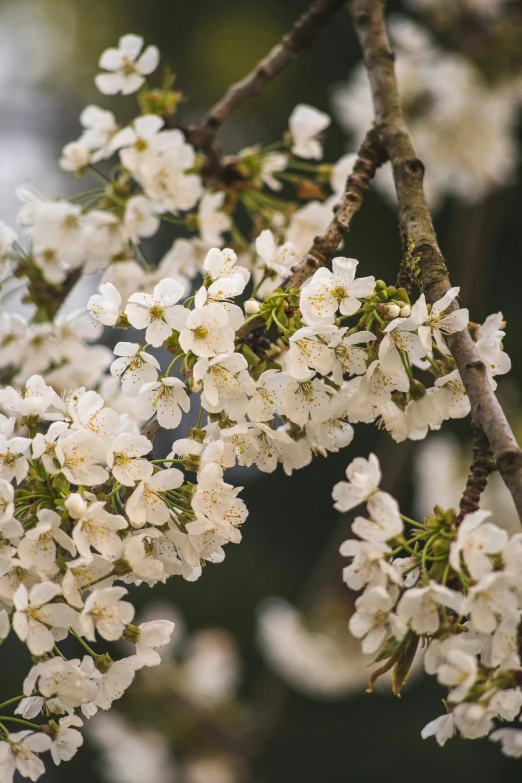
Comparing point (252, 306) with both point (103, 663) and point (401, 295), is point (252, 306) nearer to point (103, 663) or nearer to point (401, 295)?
point (401, 295)

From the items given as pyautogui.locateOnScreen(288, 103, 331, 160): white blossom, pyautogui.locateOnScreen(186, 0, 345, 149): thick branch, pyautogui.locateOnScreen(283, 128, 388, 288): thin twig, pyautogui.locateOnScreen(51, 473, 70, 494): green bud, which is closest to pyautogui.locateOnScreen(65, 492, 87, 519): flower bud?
pyautogui.locateOnScreen(51, 473, 70, 494): green bud

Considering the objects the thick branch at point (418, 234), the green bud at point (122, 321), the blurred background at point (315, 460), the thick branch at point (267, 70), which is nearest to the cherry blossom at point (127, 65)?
the thick branch at point (267, 70)

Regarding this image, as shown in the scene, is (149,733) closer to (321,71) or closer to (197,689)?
(197,689)

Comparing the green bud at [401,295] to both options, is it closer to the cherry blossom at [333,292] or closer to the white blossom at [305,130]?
the cherry blossom at [333,292]

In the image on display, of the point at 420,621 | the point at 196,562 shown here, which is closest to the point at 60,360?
the point at 196,562

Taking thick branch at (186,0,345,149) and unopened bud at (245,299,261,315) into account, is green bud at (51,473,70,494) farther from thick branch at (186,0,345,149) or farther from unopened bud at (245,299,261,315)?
thick branch at (186,0,345,149)

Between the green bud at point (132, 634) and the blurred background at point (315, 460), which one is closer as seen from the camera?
the green bud at point (132, 634)

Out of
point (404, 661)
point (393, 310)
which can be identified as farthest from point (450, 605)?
point (393, 310)
